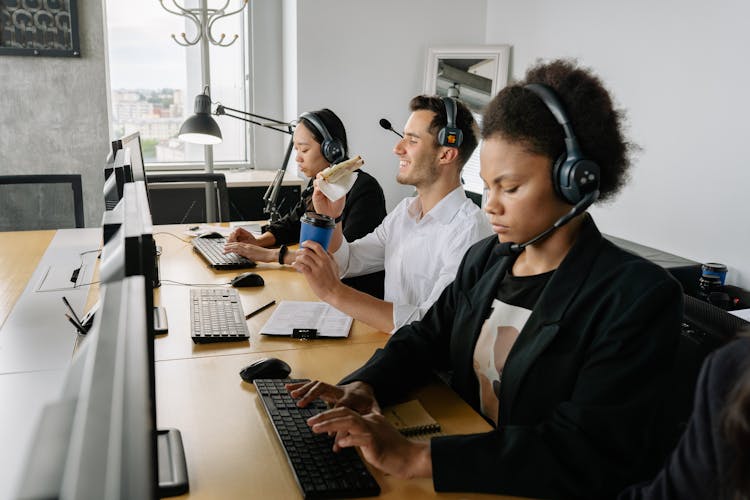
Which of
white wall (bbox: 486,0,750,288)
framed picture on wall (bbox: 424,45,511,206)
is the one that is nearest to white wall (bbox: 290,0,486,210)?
framed picture on wall (bbox: 424,45,511,206)

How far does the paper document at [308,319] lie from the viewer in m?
1.62

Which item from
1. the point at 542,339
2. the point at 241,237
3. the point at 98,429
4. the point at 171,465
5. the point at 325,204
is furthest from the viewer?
the point at 241,237

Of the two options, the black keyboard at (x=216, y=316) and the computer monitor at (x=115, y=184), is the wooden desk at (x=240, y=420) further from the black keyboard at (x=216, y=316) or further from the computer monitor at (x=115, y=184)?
the computer monitor at (x=115, y=184)

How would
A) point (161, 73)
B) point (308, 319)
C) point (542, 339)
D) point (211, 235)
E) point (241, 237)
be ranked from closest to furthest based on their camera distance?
point (542, 339) → point (308, 319) → point (241, 237) → point (211, 235) → point (161, 73)

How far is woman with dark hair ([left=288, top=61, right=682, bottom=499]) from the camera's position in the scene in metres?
0.98

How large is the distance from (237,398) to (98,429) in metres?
0.96

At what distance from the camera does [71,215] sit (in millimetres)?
3076

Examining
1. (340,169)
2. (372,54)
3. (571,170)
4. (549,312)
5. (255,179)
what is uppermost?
(372,54)

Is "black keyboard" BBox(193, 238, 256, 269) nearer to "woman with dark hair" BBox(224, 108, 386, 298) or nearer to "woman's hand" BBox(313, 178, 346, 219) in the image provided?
"woman with dark hair" BBox(224, 108, 386, 298)

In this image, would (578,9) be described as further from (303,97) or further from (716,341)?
(716,341)

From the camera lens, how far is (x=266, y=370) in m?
1.32

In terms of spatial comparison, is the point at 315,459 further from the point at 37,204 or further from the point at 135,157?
the point at 37,204

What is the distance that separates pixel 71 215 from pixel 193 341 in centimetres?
188

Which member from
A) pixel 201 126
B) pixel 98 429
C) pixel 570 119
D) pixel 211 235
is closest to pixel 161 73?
pixel 201 126
